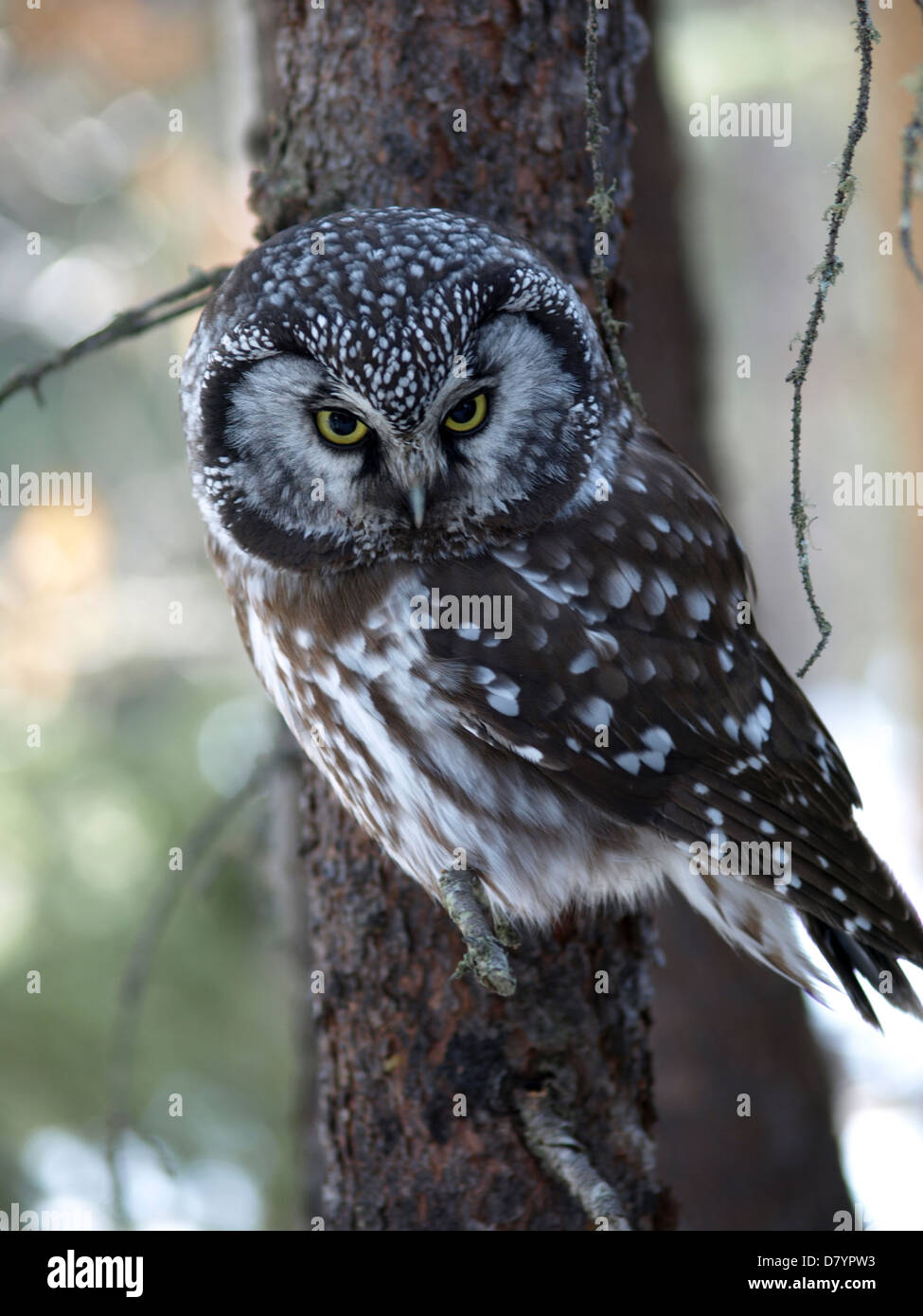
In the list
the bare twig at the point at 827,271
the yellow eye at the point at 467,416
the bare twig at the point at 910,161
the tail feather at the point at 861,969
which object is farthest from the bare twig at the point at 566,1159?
the bare twig at the point at 910,161

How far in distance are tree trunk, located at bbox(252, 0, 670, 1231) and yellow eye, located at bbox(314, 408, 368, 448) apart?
604mm

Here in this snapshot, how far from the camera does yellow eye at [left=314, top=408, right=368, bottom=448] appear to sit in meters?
1.89

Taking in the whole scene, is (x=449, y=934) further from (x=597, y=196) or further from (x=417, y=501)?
(x=597, y=196)

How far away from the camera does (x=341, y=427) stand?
1.91 m

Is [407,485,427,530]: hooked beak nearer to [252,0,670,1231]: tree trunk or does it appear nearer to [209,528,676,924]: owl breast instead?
[209,528,676,924]: owl breast

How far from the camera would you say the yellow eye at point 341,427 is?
1.89 metres

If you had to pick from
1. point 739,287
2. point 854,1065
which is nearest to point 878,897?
point 854,1065

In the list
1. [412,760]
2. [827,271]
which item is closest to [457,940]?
[412,760]

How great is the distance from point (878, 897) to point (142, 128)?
20.5 feet

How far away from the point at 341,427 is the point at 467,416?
0.20 metres

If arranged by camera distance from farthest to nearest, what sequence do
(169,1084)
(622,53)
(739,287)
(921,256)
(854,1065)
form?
(739,287)
(854,1065)
(169,1084)
(921,256)
(622,53)
